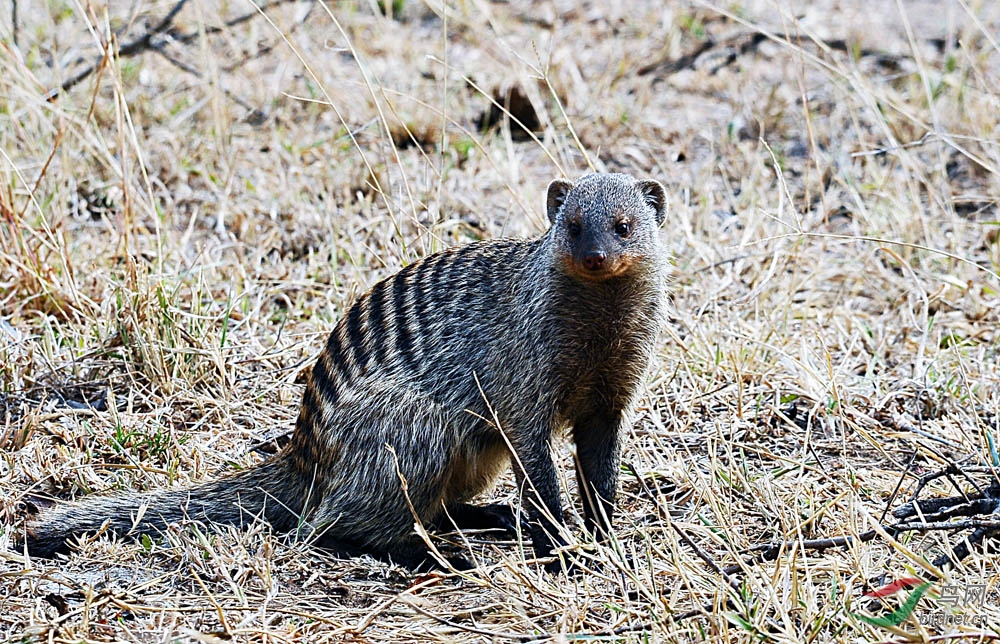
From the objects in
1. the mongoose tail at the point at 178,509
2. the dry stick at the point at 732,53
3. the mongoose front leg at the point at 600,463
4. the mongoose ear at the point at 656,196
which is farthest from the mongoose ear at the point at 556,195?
the dry stick at the point at 732,53

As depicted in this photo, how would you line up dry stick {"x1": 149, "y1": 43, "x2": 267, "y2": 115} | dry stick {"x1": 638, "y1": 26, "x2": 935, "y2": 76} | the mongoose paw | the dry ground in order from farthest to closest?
dry stick {"x1": 638, "y1": 26, "x2": 935, "y2": 76} < dry stick {"x1": 149, "y1": 43, "x2": 267, "y2": 115} < the mongoose paw < the dry ground

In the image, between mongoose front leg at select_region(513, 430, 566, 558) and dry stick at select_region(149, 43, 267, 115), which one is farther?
dry stick at select_region(149, 43, 267, 115)

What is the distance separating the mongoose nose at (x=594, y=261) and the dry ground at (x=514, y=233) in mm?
455

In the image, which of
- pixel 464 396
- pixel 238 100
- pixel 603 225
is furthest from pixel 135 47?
pixel 603 225

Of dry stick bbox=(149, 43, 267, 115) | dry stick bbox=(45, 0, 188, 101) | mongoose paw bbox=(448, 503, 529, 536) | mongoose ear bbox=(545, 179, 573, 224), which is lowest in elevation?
mongoose paw bbox=(448, 503, 529, 536)

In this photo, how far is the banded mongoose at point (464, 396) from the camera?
2748 mm

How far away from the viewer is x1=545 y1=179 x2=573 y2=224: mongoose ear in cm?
283

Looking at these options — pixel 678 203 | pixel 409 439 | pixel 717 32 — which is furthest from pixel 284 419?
pixel 717 32

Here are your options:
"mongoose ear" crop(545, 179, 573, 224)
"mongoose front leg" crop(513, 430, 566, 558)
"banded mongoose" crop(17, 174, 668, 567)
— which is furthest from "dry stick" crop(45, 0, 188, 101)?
"mongoose front leg" crop(513, 430, 566, 558)

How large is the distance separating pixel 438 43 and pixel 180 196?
6.28ft

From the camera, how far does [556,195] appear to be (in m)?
2.84

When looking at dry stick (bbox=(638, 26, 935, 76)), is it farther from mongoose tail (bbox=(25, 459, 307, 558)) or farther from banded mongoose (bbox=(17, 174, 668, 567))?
mongoose tail (bbox=(25, 459, 307, 558))

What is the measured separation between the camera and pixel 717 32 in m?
5.93

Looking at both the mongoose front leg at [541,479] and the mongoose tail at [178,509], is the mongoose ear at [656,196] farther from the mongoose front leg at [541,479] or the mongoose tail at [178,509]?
the mongoose tail at [178,509]
